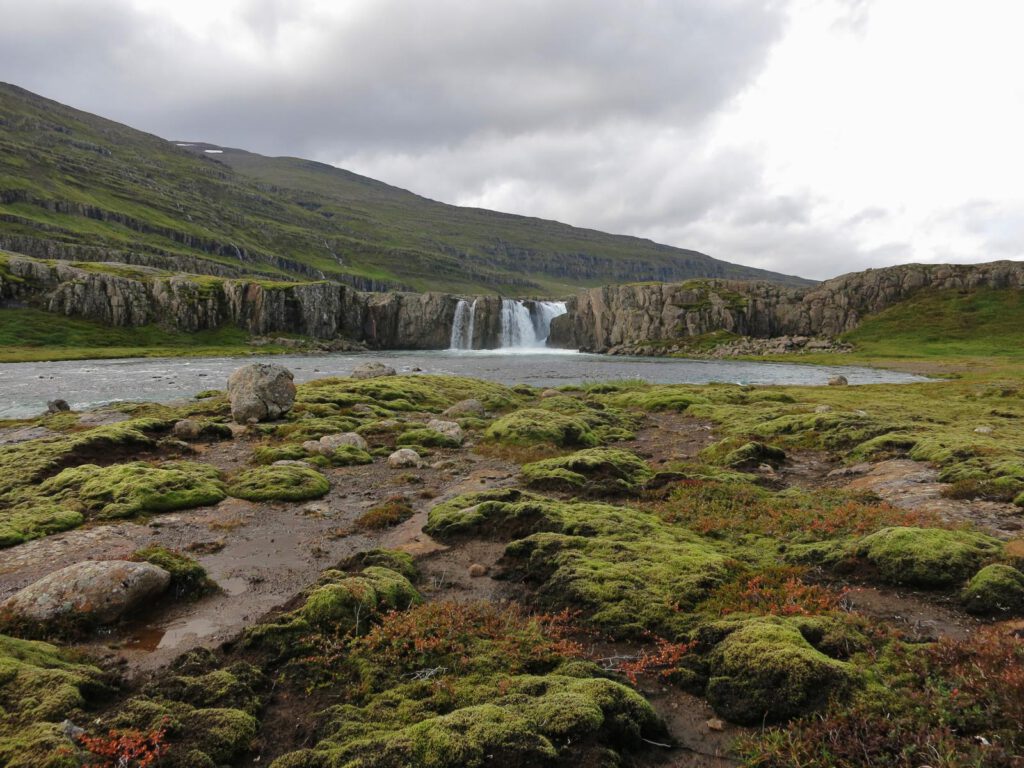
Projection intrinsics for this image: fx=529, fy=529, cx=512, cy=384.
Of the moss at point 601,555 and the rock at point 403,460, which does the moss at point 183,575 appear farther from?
the rock at point 403,460

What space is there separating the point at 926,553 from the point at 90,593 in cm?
1899

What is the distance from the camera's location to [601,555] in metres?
14.4

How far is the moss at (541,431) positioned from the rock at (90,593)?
2127 cm

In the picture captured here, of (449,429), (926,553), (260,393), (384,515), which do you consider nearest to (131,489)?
(384,515)

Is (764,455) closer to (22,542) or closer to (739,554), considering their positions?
(739,554)

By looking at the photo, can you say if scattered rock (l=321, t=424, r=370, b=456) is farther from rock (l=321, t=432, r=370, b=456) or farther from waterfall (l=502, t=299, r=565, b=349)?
waterfall (l=502, t=299, r=565, b=349)

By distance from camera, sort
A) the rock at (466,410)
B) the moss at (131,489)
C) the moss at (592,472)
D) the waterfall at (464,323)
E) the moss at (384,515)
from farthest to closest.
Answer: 1. the waterfall at (464,323)
2. the rock at (466,410)
3. the moss at (592,472)
4. the moss at (131,489)
5. the moss at (384,515)

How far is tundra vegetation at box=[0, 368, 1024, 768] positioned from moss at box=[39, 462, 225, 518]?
10 centimetres

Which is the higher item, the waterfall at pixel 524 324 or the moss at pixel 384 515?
the waterfall at pixel 524 324

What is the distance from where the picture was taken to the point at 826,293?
17762cm

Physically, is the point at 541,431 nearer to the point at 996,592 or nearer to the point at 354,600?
the point at 354,600

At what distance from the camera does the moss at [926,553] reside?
12.0 meters

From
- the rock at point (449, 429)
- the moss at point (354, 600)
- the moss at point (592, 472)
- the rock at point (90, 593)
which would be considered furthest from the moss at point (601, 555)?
the rock at point (449, 429)

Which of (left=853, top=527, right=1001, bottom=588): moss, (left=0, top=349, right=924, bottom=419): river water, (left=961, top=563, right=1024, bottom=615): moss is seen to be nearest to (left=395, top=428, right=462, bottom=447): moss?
(left=853, top=527, right=1001, bottom=588): moss
